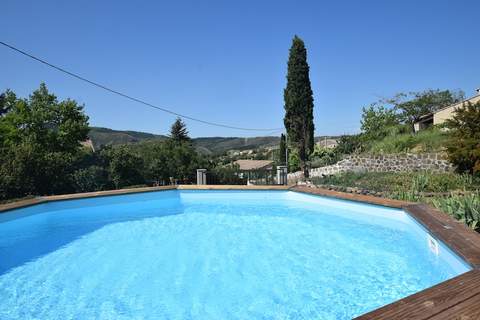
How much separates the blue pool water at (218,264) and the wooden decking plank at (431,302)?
1.30m

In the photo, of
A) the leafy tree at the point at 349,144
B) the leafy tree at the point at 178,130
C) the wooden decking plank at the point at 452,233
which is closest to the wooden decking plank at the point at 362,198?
the wooden decking plank at the point at 452,233

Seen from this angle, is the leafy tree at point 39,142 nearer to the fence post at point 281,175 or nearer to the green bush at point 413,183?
the fence post at point 281,175

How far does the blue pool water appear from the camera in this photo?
3.60m

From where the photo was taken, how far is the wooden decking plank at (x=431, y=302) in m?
1.68

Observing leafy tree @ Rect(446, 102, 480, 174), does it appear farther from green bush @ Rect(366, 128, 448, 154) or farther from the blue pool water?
the blue pool water

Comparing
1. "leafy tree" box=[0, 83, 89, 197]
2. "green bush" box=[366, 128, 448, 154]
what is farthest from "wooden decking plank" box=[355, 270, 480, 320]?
"green bush" box=[366, 128, 448, 154]

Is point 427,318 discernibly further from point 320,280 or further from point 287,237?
point 287,237

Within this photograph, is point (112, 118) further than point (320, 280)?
Yes

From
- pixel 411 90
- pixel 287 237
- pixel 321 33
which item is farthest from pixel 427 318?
pixel 411 90

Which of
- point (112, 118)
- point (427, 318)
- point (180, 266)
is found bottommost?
point (180, 266)

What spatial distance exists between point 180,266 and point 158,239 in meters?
1.89

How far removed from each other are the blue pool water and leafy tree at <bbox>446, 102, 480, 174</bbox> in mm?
3533

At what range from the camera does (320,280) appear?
4.18 m

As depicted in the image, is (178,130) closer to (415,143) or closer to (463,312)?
(415,143)
